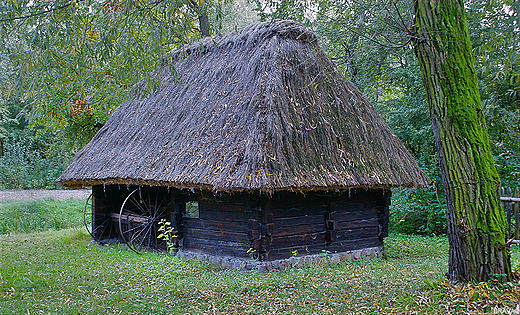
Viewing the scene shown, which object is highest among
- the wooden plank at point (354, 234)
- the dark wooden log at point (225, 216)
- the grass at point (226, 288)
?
the dark wooden log at point (225, 216)

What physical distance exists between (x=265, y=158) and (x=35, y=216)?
11629 millimetres

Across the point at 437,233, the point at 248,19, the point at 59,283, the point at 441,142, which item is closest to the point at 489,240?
the point at 441,142

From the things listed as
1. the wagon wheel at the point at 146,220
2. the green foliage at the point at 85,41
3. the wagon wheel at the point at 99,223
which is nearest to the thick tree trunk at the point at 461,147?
the green foliage at the point at 85,41

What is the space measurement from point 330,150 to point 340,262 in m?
2.24

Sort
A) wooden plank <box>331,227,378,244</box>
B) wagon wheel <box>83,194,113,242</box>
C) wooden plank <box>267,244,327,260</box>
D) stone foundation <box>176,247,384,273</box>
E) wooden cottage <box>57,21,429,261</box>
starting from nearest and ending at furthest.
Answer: wooden cottage <box>57,21,429,261</box>
stone foundation <box>176,247,384,273</box>
wooden plank <box>267,244,327,260</box>
wooden plank <box>331,227,378,244</box>
wagon wheel <box>83,194,113,242</box>

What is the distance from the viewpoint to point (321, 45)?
12602 millimetres

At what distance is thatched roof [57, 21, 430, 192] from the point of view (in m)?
7.80

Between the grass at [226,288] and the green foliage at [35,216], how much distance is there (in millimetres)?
5503

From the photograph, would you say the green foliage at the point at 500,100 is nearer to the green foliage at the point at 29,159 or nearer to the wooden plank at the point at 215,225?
the wooden plank at the point at 215,225

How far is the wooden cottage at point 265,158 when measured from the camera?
7.93m

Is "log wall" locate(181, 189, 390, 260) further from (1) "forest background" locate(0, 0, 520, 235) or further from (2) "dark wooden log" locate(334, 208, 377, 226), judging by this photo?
(1) "forest background" locate(0, 0, 520, 235)

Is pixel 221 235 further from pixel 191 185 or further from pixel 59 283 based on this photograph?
pixel 59 283

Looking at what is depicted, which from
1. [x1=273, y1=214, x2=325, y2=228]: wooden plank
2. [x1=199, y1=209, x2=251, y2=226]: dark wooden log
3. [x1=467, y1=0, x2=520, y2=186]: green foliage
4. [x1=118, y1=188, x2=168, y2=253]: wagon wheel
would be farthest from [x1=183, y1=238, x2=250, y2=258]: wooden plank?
[x1=467, y1=0, x2=520, y2=186]: green foliage

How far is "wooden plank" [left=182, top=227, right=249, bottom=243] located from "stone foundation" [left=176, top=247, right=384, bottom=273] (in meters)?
0.34
